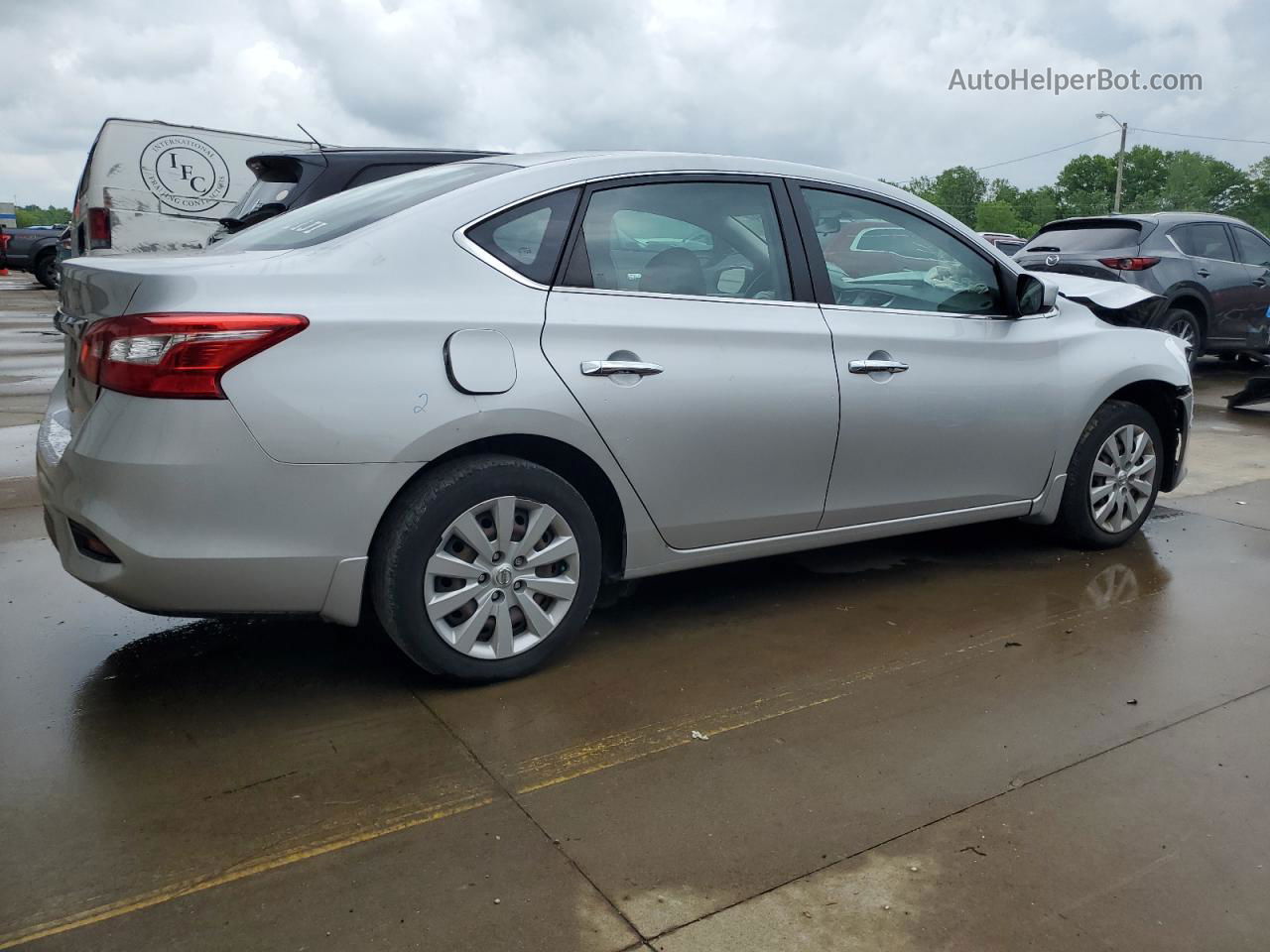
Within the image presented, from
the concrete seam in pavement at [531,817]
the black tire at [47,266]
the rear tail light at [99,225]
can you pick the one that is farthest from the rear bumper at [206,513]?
the black tire at [47,266]

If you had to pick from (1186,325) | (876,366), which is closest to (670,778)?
(876,366)

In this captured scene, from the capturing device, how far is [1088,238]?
416 inches

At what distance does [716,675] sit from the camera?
359 centimetres

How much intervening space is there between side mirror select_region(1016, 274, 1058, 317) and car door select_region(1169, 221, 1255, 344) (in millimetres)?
6942

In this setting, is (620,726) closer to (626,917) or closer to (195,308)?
(626,917)

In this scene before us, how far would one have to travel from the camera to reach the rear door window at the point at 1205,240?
34.5 ft

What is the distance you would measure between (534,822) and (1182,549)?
3724 mm

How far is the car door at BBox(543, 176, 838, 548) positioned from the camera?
3451 millimetres

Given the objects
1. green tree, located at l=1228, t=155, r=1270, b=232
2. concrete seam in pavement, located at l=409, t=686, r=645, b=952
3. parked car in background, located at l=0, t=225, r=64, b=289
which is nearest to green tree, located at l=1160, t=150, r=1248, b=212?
green tree, located at l=1228, t=155, r=1270, b=232

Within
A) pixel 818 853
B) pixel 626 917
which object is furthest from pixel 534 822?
pixel 818 853

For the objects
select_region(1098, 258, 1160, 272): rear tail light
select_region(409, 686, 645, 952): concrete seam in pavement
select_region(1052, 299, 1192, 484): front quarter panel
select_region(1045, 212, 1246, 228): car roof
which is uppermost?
select_region(1045, 212, 1246, 228): car roof

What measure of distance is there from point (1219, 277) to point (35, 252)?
993 inches

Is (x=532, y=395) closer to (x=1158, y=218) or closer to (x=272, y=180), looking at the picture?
(x=272, y=180)

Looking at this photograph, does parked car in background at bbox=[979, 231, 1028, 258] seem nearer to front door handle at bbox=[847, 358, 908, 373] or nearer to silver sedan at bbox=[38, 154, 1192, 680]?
silver sedan at bbox=[38, 154, 1192, 680]
